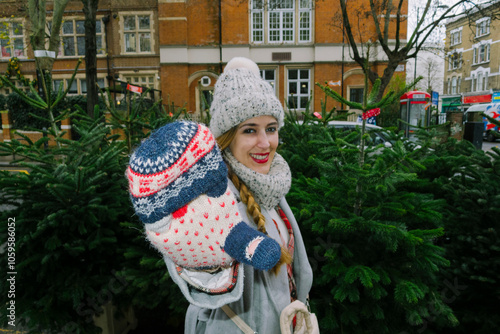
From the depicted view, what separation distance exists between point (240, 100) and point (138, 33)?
24.4 meters

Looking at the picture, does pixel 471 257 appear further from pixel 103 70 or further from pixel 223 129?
pixel 103 70

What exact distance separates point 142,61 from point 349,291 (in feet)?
77.4

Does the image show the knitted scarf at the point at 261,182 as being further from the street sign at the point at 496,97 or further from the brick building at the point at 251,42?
the street sign at the point at 496,97

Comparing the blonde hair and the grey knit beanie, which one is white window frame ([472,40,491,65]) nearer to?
the grey knit beanie

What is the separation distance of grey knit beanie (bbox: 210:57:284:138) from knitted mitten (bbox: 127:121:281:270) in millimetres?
409

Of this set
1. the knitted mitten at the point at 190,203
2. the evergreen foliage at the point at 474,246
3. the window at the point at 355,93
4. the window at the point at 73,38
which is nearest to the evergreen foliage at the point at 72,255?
the knitted mitten at the point at 190,203

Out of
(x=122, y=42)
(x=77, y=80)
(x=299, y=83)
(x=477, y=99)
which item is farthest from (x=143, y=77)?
(x=477, y=99)

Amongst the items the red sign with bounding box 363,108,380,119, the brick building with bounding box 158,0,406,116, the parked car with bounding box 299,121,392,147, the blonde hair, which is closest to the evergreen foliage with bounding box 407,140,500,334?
the parked car with bounding box 299,121,392,147

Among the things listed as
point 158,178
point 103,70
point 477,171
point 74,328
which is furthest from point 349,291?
point 103,70

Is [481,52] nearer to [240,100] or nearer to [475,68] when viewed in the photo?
[475,68]

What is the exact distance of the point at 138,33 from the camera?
→ 22.6 meters

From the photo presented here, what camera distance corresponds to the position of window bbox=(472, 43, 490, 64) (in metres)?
36.1

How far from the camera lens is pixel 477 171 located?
3.01 meters

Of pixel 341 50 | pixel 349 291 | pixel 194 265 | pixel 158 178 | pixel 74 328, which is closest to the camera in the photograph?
pixel 158 178
